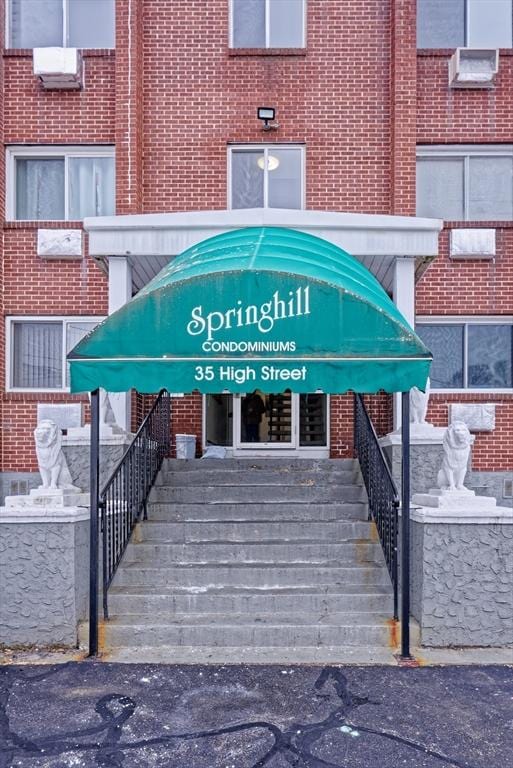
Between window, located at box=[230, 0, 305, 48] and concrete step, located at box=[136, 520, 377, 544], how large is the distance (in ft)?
27.6

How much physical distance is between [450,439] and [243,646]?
2714 millimetres

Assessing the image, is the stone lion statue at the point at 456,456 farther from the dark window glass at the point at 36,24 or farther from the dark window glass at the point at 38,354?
the dark window glass at the point at 36,24

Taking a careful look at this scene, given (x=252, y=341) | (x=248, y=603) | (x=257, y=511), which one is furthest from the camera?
(x=257, y=511)

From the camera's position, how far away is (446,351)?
34.7 ft

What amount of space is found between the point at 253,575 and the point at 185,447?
13.5 feet

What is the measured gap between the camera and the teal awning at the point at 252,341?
5086 millimetres

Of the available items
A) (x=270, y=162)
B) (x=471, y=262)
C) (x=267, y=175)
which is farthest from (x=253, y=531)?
(x=270, y=162)

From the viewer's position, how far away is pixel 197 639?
566 centimetres

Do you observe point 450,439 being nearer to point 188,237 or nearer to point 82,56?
point 188,237

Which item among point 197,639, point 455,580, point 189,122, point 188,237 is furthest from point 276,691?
point 189,122

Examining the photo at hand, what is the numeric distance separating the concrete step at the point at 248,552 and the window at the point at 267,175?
250 inches

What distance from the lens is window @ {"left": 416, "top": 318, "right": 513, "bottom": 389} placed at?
10508 millimetres

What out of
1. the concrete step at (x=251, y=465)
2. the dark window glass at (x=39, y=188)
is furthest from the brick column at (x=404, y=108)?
the dark window glass at (x=39, y=188)

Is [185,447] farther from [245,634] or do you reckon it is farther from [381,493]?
[245,634]
